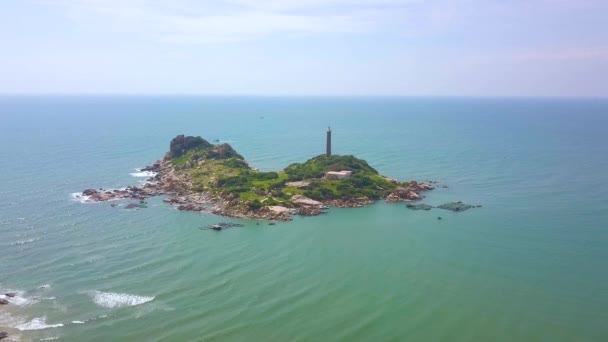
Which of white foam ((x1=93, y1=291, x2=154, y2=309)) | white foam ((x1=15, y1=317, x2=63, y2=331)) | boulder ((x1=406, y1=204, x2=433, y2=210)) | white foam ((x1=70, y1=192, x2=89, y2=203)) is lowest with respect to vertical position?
white foam ((x1=15, y1=317, x2=63, y2=331))

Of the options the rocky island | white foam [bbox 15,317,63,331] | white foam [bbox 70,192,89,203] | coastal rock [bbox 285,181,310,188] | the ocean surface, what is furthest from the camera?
coastal rock [bbox 285,181,310,188]

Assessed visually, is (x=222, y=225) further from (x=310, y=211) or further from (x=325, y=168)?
(x=325, y=168)

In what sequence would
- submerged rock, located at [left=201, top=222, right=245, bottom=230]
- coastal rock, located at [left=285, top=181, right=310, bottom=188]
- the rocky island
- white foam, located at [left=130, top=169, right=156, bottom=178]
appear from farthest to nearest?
white foam, located at [left=130, top=169, right=156, bottom=178]
coastal rock, located at [left=285, top=181, right=310, bottom=188]
the rocky island
submerged rock, located at [left=201, top=222, right=245, bottom=230]

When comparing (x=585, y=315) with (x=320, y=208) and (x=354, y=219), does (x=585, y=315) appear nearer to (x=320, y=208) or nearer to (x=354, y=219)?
(x=354, y=219)

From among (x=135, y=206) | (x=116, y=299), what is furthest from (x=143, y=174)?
(x=116, y=299)

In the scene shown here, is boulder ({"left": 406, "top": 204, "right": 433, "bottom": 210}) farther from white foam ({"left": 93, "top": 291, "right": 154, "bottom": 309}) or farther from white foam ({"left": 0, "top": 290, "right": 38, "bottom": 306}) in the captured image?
white foam ({"left": 0, "top": 290, "right": 38, "bottom": 306})

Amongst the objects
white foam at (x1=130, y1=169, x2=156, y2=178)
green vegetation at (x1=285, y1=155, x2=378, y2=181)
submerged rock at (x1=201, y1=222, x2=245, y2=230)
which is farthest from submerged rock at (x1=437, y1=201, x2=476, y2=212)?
white foam at (x1=130, y1=169, x2=156, y2=178)

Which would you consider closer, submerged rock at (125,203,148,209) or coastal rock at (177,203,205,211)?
coastal rock at (177,203,205,211)

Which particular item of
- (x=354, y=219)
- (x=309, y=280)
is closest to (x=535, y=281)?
(x=309, y=280)
